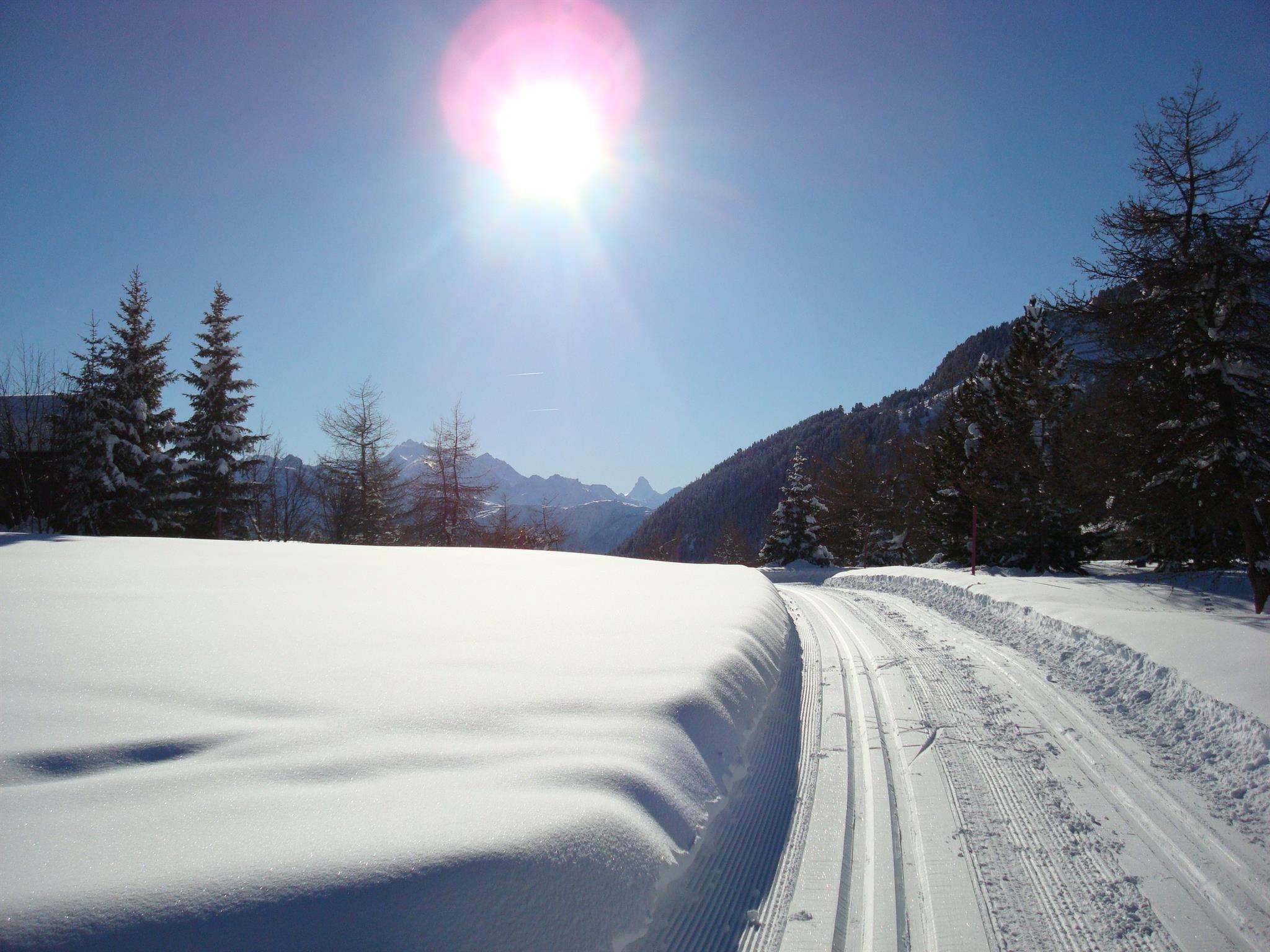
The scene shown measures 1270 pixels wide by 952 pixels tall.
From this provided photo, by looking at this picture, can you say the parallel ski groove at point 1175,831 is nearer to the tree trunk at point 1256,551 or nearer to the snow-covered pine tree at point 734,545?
the tree trunk at point 1256,551

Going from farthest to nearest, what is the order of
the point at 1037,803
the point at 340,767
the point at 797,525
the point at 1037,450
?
the point at 797,525, the point at 1037,450, the point at 1037,803, the point at 340,767

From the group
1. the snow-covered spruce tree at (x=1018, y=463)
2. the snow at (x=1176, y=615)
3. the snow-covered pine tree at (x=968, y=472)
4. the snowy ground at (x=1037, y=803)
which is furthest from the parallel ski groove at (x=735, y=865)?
the snow-covered pine tree at (x=968, y=472)

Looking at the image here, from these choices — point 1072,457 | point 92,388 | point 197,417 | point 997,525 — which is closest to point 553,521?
point 197,417

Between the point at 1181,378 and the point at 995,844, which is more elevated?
the point at 1181,378

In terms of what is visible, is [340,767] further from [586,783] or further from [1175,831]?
[1175,831]

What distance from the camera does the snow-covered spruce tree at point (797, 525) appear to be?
30.1 meters

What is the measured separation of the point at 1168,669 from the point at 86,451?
2700 cm

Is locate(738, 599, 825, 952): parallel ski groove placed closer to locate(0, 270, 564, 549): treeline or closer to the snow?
the snow

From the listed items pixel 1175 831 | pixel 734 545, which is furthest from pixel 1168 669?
pixel 734 545

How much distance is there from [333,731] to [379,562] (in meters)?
8.02

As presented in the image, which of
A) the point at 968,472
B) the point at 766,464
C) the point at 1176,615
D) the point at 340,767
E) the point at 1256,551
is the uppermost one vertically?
the point at 766,464

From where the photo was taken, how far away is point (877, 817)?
348cm

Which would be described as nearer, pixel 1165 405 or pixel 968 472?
pixel 1165 405

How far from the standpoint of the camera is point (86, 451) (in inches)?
728
